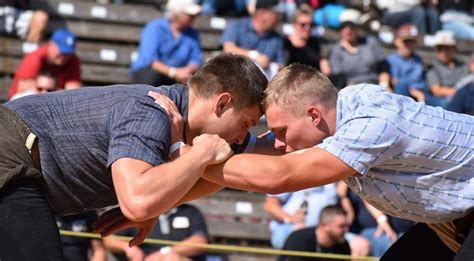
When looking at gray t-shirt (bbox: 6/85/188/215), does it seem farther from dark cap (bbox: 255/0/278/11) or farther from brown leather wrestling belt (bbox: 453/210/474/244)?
dark cap (bbox: 255/0/278/11)

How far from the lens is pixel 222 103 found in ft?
14.3

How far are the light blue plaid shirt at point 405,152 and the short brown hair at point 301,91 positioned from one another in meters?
0.07

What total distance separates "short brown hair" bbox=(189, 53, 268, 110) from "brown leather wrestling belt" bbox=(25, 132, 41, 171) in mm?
709

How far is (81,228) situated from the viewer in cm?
786

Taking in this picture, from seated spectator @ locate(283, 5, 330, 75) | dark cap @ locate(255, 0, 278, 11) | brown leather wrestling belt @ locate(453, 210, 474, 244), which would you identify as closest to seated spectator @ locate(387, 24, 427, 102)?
seated spectator @ locate(283, 5, 330, 75)

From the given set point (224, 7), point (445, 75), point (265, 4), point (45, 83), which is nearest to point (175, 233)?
point (45, 83)

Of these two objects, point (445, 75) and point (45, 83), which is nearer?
point (45, 83)

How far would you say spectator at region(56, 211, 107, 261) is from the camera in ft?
25.0

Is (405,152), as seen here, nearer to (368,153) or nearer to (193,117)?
(368,153)

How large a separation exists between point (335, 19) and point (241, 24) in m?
1.97

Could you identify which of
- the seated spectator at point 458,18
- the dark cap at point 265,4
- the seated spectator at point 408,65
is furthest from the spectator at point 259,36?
the seated spectator at point 458,18

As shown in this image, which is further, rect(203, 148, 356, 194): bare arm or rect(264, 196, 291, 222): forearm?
rect(264, 196, 291, 222): forearm

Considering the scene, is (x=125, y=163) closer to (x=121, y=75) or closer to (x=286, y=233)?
(x=286, y=233)

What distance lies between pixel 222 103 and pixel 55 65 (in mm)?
4983
